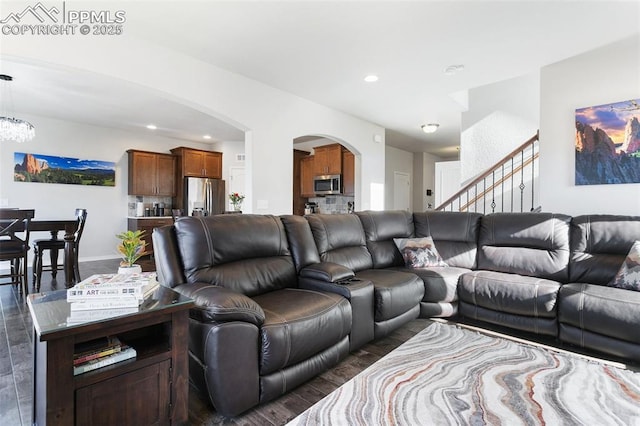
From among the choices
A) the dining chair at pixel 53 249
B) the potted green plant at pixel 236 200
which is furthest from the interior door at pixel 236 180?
the dining chair at pixel 53 249

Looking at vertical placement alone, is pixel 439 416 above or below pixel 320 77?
below

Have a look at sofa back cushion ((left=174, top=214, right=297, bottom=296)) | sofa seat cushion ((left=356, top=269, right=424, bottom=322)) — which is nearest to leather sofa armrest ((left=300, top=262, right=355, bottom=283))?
sofa back cushion ((left=174, top=214, right=297, bottom=296))

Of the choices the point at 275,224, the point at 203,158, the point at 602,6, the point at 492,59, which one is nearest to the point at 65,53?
the point at 275,224

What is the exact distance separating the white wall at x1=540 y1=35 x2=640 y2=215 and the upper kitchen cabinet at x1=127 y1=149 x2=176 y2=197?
6.78 m

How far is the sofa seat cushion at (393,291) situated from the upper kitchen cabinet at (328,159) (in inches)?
A: 153

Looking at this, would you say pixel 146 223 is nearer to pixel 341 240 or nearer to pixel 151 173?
pixel 151 173

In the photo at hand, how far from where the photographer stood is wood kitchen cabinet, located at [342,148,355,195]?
6.31m

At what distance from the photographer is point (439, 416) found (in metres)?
1.36

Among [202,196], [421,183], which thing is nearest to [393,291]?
[202,196]

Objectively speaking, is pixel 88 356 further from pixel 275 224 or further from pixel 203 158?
pixel 203 158

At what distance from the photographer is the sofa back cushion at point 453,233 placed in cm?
339

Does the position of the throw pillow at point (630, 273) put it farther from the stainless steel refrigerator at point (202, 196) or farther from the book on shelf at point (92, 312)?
the stainless steel refrigerator at point (202, 196)

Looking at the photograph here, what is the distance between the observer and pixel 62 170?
582cm

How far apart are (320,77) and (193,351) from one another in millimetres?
3279
